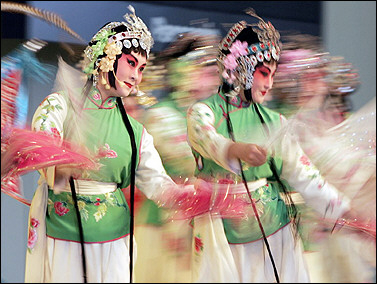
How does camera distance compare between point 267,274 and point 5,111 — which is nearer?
point 5,111

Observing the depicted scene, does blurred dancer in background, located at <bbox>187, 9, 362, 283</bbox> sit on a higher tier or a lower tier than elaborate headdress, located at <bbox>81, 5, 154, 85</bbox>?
lower

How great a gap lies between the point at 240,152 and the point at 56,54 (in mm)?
323

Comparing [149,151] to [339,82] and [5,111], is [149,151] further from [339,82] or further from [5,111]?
[339,82]

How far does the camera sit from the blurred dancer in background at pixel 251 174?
1154 mm

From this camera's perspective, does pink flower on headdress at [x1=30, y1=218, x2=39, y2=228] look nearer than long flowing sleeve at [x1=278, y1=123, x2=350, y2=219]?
Yes

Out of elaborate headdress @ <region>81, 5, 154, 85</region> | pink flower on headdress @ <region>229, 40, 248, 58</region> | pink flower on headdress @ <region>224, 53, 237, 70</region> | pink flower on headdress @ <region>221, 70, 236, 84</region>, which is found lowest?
pink flower on headdress @ <region>221, 70, 236, 84</region>

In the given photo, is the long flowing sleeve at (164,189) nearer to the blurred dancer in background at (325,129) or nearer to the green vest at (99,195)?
the green vest at (99,195)

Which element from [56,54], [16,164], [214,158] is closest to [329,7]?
[214,158]

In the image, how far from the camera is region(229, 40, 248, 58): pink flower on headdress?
116cm

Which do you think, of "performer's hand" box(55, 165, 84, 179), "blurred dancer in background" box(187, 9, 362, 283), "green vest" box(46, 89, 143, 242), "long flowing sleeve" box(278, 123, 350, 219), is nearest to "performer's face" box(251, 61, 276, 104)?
"blurred dancer in background" box(187, 9, 362, 283)

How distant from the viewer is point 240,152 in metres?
1.11

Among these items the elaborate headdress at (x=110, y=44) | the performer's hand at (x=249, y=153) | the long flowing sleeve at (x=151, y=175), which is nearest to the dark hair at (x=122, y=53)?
the elaborate headdress at (x=110, y=44)

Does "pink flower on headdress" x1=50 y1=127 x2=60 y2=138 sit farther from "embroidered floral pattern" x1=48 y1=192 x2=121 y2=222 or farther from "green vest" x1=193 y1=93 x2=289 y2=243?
"green vest" x1=193 y1=93 x2=289 y2=243

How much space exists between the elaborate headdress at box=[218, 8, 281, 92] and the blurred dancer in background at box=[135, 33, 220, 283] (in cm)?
2
